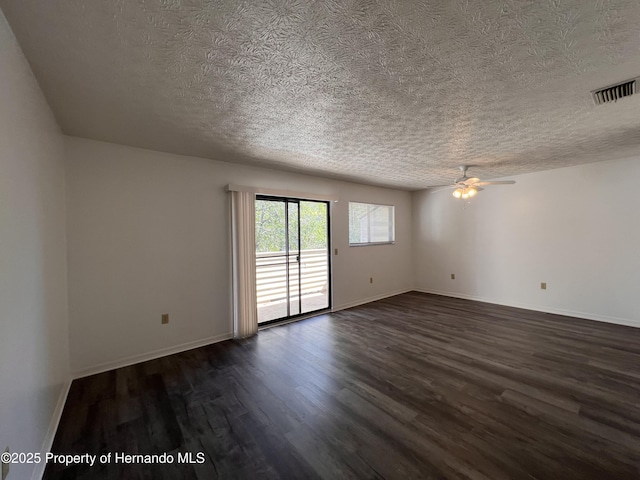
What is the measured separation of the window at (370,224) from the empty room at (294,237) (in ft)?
2.35

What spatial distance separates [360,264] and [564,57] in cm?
404

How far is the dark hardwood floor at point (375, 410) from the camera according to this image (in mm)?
1536

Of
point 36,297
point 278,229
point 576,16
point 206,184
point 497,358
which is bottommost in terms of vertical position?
point 497,358

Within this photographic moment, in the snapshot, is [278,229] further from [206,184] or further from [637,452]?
[637,452]

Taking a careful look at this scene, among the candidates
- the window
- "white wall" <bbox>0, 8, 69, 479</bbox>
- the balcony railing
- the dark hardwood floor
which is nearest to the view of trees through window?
the balcony railing

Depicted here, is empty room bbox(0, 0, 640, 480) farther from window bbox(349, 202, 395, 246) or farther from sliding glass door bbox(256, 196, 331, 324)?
window bbox(349, 202, 395, 246)

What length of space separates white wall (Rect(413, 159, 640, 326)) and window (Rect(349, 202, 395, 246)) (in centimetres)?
106

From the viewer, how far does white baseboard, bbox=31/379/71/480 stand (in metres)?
1.46

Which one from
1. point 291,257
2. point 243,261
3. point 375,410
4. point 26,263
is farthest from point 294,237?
point 26,263

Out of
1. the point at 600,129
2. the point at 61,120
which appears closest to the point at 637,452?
the point at 600,129

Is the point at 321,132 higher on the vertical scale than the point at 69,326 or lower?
higher

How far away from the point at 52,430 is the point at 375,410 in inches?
90.4

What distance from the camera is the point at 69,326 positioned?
2.50 meters

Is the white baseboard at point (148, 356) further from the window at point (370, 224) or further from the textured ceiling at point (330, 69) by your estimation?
the window at point (370, 224)
